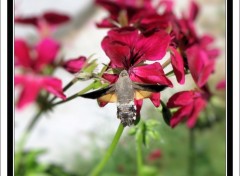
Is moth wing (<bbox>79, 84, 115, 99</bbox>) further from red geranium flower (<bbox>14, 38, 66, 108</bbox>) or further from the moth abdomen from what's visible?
red geranium flower (<bbox>14, 38, 66, 108</bbox>)

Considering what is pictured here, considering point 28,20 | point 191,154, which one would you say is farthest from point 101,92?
point 191,154

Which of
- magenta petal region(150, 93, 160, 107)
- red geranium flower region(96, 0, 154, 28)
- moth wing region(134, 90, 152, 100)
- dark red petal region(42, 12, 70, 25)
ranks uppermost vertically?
dark red petal region(42, 12, 70, 25)

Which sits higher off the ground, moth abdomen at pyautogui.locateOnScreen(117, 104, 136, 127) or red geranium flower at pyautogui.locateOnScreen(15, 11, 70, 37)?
red geranium flower at pyautogui.locateOnScreen(15, 11, 70, 37)
